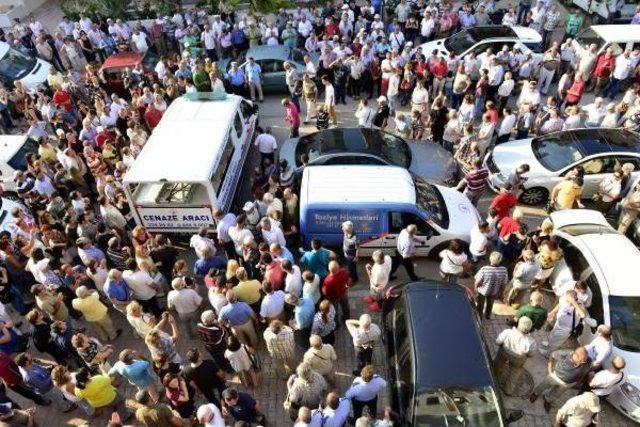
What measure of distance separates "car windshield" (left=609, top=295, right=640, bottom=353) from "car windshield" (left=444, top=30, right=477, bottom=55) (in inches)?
370

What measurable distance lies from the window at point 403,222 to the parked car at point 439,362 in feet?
5.58

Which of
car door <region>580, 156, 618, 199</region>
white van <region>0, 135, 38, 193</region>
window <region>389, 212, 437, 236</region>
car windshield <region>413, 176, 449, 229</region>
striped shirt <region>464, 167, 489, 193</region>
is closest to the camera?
window <region>389, 212, 437, 236</region>

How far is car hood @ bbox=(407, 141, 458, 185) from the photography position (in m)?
11.2

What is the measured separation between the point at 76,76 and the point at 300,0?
351 inches

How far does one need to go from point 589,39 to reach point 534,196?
6888mm

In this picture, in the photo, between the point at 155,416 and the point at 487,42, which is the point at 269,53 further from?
the point at 155,416

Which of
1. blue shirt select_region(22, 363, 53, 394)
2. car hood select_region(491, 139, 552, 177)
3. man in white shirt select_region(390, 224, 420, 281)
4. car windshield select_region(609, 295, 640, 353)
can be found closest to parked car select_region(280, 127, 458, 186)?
Answer: car hood select_region(491, 139, 552, 177)

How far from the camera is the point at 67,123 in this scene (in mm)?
13023

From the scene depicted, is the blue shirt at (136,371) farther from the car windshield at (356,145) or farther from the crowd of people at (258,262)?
the car windshield at (356,145)

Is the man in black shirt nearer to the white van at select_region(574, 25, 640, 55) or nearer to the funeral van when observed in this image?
the funeral van

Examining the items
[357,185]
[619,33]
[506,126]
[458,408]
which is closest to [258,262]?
[357,185]

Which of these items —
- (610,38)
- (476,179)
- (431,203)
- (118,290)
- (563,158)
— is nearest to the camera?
(118,290)

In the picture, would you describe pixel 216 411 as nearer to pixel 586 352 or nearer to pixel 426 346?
pixel 426 346

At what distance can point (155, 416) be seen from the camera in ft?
20.1
